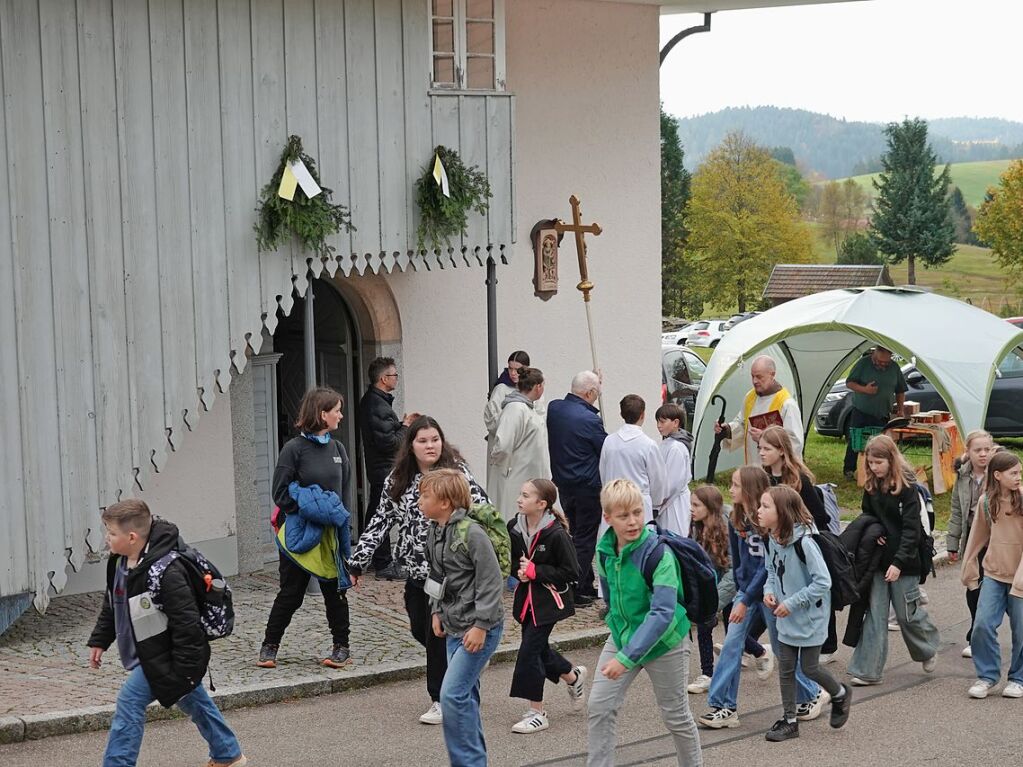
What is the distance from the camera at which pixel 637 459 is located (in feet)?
33.9

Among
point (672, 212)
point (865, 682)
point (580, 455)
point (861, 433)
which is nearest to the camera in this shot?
point (865, 682)

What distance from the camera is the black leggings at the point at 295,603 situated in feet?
29.7

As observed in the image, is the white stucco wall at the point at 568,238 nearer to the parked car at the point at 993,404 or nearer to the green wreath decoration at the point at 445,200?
the green wreath decoration at the point at 445,200

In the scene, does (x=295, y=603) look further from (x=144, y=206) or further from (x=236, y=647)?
(x=144, y=206)

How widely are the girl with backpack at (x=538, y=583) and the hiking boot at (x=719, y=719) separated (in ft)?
2.84

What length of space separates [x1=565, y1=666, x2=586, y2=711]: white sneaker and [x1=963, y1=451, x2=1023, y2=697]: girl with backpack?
2427 mm

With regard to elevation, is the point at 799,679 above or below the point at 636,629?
below

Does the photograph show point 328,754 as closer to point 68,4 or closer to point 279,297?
point 279,297

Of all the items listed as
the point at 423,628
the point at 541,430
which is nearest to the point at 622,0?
the point at 541,430

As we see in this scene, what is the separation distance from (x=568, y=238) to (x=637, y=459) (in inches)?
174

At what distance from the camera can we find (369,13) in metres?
11.2

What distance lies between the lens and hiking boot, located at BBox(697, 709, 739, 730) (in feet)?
27.0

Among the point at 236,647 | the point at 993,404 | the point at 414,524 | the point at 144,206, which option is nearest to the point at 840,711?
the point at 414,524

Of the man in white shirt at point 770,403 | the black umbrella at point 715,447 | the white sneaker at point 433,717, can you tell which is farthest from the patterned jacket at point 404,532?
the black umbrella at point 715,447
